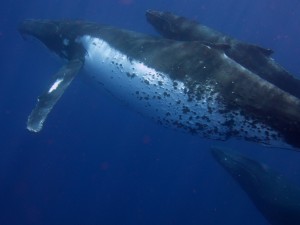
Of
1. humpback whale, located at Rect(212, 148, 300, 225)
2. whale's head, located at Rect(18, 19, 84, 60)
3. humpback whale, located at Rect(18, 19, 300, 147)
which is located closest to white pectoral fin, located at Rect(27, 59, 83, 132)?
humpback whale, located at Rect(18, 19, 300, 147)

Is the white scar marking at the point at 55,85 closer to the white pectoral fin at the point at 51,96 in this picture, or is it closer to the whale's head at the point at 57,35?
the white pectoral fin at the point at 51,96

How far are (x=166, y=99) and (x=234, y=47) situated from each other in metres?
2.05

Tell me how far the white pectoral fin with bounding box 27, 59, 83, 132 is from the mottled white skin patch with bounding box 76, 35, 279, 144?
752mm

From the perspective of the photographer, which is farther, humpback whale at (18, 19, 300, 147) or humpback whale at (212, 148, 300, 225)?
humpback whale at (212, 148, 300, 225)

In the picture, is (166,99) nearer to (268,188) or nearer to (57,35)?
(57,35)

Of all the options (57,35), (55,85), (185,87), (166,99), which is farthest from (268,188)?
(57,35)

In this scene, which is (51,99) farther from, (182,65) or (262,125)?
(262,125)

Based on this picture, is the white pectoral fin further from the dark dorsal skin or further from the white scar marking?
the dark dorsal skin

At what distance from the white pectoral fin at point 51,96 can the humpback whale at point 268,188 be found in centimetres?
842

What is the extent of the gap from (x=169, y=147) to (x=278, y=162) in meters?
13.2

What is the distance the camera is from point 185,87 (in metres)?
7.27

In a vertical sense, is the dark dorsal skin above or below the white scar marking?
above

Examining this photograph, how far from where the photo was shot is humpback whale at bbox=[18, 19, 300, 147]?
6.45 metres

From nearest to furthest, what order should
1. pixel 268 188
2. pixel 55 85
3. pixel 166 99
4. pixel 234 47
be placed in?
pixel 166 99 → pixel 234 47 → pixel 55 85 → pixel 268 188
